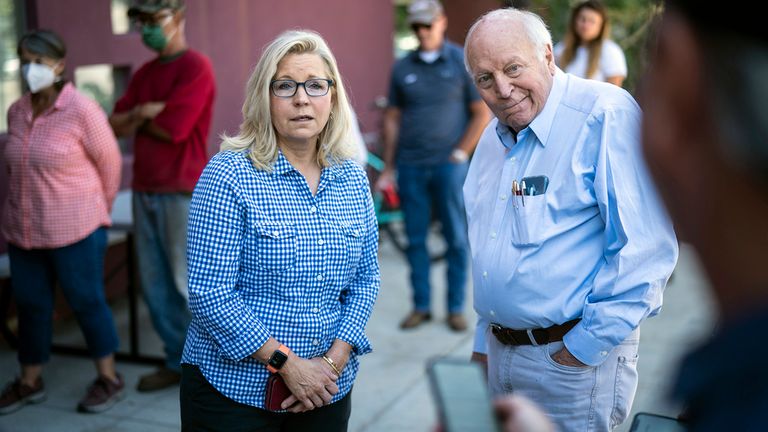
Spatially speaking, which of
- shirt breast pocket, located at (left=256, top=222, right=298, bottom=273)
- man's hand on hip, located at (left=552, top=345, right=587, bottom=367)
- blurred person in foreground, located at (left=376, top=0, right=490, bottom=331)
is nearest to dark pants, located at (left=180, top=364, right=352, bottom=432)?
shirt breast pocket, located at (left=256, top=222, right=298, bottom=273)

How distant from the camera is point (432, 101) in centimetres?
649

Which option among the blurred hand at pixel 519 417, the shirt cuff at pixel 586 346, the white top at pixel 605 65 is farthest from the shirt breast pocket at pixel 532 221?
the white top at pixel 605 65

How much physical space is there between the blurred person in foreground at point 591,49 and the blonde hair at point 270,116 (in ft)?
12.4

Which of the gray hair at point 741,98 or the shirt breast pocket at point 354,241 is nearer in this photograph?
the gray hair at point 741,98

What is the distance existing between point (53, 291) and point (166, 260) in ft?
2.12

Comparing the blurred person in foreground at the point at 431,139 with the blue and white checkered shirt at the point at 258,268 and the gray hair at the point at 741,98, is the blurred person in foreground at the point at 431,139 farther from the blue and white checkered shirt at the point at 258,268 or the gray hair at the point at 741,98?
the gray hair at the point at 741,98

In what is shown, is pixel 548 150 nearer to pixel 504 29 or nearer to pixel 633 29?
pixel 504 29

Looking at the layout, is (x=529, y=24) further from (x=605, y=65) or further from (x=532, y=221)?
(x=605, y=65)

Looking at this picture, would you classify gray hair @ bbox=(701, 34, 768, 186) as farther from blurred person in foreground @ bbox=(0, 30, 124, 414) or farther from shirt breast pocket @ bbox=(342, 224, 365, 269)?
blurred person in foreground @ bbox=(0, 30, 124, 414)

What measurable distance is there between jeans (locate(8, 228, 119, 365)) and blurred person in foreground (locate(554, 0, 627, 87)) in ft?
11.6

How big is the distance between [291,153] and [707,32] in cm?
222

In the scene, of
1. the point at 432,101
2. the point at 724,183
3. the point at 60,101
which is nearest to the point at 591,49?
the point at 432,101

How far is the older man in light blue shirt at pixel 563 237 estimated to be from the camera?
2.69m

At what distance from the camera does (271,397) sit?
278 centimetres
